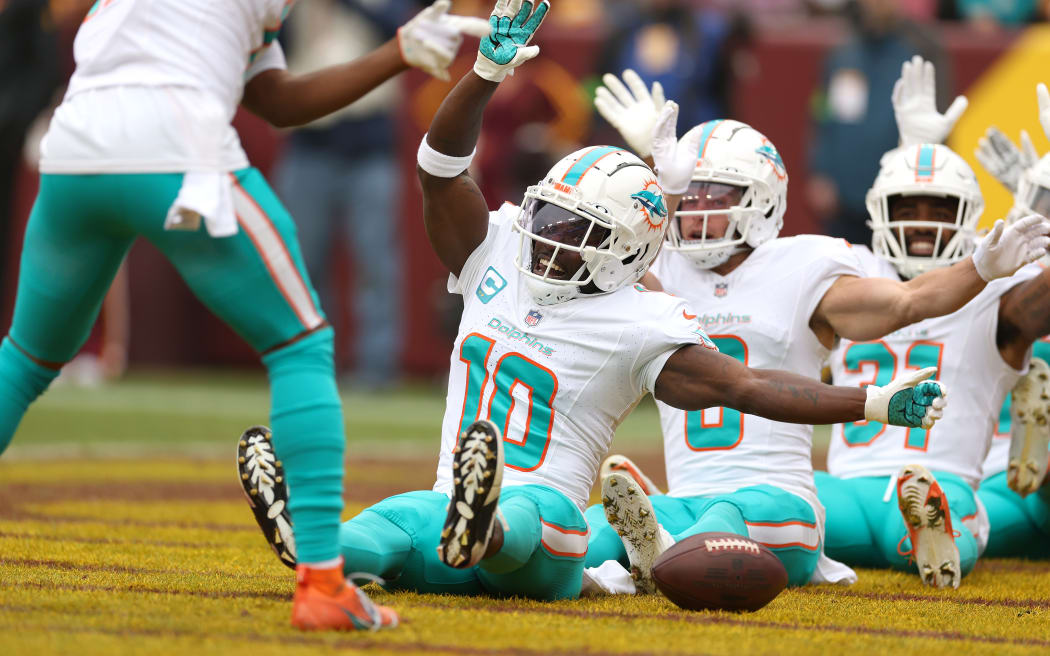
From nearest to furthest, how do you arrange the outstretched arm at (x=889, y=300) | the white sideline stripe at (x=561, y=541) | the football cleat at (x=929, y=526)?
the white sideline stripe at (x=561, y=541)
the outstretched arm at (x=889, y=300)
the football cleat at (x=929, y=526)

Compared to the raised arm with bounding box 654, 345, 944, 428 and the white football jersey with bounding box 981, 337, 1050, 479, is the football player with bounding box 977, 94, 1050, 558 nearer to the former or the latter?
the white football jersey with bounding box 981, 337, 1050, 479

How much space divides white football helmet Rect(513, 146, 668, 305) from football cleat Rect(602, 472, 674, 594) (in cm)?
50

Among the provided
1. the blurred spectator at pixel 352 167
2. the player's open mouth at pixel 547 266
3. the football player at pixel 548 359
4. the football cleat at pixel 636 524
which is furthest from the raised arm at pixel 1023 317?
the blurred spectator at pixel 352 167

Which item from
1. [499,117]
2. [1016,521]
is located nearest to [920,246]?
[1016,521]

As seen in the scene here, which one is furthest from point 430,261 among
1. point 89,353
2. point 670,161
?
point 670,161

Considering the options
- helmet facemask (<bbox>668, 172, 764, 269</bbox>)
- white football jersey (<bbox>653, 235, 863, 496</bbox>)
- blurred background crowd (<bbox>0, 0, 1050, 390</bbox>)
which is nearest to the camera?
white football jersey (<bbox>653, 235, 863, 496</bbox>)

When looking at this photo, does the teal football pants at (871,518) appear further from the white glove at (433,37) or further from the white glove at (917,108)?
the white glove at (433,37)

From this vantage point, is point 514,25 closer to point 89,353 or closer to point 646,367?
point 646,367

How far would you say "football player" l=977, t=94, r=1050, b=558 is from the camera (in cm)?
459

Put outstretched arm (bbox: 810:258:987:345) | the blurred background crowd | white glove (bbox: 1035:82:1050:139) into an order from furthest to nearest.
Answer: the blurred background crowd
white glove (bbox: 1035:82:1050:139)
outstretched arm (bbox: 810:258:987:345)

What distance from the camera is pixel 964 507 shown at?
443cm

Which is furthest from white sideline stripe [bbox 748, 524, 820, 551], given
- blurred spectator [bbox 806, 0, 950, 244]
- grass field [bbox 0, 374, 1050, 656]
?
blurred spectator [bbox 806, 0, 950, 244]

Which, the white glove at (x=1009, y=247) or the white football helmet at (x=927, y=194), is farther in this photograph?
the white football helmet at (x=927, y=194)

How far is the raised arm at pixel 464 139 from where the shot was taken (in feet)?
11.6
